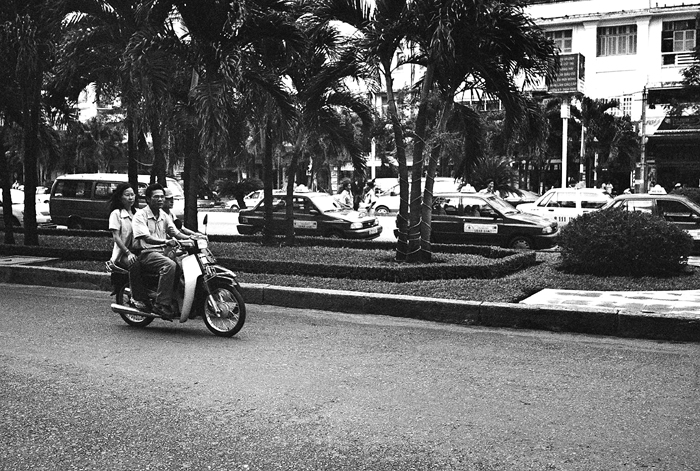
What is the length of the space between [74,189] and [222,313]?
61.1 ft

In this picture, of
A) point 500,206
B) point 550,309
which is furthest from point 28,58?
point 500,206

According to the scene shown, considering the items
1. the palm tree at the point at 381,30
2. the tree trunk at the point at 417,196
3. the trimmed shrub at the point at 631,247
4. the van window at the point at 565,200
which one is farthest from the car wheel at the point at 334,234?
the trimmed shrub at the point at 631,247

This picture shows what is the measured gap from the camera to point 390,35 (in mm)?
12461

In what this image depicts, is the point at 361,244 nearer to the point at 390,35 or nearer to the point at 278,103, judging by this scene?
the point at 278,103

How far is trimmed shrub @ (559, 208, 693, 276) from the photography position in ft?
38.9

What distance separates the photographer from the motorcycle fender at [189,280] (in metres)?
7.86

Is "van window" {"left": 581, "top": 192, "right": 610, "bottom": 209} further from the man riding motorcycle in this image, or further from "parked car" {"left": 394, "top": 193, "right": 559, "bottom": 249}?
the man riding motorcycle

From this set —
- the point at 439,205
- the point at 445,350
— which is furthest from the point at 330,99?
the point at 445,350

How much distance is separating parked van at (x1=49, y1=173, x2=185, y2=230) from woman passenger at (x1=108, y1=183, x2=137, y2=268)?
15732 millimetres

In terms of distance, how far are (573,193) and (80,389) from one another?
59.5ft

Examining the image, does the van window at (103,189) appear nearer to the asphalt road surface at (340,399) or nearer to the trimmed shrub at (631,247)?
the trimmed shrub at (631,247)

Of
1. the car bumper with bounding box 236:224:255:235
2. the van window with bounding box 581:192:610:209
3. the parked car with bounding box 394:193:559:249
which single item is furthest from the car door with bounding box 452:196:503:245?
the car bumper with bounding box 236:224:255:235

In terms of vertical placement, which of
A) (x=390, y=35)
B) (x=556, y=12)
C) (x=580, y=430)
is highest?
(x=556, y=12)

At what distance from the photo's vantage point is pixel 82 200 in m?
24.6
